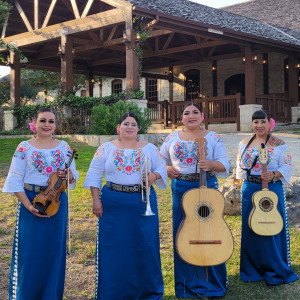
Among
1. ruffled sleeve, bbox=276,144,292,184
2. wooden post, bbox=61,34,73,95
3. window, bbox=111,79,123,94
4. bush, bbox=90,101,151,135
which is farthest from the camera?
window, bbox=111,79,123,94

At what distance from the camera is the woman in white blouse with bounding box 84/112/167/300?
3576mm

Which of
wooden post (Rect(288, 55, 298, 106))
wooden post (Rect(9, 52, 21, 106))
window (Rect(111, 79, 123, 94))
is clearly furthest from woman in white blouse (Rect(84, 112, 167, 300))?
window (Rect(111, 79, 123, 94))

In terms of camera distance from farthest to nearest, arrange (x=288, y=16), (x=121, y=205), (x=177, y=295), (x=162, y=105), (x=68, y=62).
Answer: (x=288, y=16), (x=162, y=105), (x=68, y=62), (x=177, y=295), (x=121, y=205)

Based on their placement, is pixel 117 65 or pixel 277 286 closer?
pixel 277 286

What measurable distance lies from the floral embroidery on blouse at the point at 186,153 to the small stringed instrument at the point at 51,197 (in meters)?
1.03

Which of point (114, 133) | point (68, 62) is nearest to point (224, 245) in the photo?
point (114, 133)

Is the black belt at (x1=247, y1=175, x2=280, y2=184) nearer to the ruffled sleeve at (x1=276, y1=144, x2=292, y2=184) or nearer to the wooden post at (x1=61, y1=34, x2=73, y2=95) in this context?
the ruffled sleeve at (x1=276, y1=144, x2=292, y2=184)

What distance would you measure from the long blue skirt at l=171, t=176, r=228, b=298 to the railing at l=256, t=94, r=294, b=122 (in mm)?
12688

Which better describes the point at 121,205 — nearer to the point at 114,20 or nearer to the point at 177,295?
the point at 177,295

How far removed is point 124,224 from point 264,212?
1.27 metres

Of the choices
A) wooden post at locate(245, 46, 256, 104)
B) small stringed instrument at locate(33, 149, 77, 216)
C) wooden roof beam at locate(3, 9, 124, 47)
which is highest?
wooden roof beam at locate(3, 9, 124, 47)

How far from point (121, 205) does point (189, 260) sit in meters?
0.69

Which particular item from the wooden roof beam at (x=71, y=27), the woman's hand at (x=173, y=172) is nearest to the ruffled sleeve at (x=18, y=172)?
the woman's hand at (x=173, y=172)

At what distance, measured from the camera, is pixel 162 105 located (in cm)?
1864
